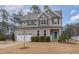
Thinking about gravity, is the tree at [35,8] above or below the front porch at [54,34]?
above

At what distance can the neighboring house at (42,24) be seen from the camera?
5.70 meters

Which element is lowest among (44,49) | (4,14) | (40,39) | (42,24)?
(44,49)

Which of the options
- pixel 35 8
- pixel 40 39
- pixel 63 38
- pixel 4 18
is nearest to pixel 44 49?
pixel 40 39

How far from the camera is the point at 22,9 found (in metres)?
5.71

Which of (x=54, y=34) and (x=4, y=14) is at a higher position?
(x=4, y=14)

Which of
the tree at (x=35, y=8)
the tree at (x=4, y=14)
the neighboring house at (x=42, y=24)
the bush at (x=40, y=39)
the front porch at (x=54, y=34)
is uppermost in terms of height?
the tree at (x=35, y=8)

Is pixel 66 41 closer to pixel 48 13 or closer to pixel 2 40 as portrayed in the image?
pixel 48 13

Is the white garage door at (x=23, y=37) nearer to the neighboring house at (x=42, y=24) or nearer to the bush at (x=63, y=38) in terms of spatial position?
the neighboring house at (x=42, y=24)

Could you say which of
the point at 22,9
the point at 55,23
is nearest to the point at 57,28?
the point at 55,23

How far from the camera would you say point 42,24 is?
5723mm

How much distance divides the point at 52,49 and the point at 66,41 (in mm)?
203

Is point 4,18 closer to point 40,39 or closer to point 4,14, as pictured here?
point 4,14

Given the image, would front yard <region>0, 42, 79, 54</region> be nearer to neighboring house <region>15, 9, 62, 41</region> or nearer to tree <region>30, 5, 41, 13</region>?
neighboring house <region>15, 9, 62, 41</region>

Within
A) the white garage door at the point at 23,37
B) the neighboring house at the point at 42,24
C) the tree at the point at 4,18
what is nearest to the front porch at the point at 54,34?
the neighboring house at the point at 42,24
